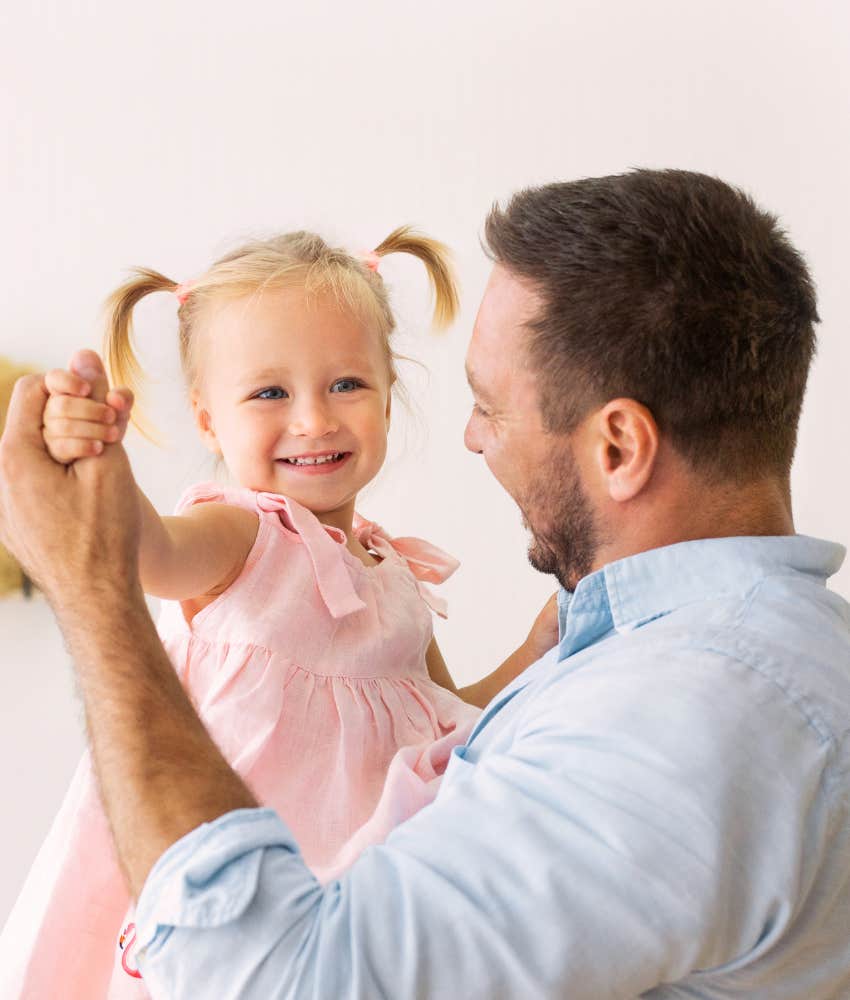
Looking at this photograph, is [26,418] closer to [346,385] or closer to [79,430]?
[79,430]

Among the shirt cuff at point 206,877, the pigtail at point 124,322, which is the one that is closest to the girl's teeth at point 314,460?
the pigtail at point 124,322

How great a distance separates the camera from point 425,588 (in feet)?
5.73

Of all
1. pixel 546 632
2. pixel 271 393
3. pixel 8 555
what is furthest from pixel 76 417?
pixel 8 555

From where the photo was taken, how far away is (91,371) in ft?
3.76

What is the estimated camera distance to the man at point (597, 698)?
902mm

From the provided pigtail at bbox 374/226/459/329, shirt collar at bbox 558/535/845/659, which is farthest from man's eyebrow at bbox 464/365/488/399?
pigtail at bbox 374/226/459/329

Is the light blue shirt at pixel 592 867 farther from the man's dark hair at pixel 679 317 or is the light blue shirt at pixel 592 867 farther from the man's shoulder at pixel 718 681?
the man's dark hair at pixel 679 317

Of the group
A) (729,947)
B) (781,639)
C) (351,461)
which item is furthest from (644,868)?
(351,461)

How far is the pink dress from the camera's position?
1.38 meters

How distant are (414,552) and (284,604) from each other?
14.7 inches

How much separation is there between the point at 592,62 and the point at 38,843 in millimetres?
2017

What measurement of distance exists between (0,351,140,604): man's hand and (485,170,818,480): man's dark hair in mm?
407

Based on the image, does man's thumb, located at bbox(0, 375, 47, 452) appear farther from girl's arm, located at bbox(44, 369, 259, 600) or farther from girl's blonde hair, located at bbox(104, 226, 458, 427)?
girl's blonde hair, located at bbox(104, 226, 458, 427)

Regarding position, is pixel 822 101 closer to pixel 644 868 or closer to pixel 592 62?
pixel 592 62
